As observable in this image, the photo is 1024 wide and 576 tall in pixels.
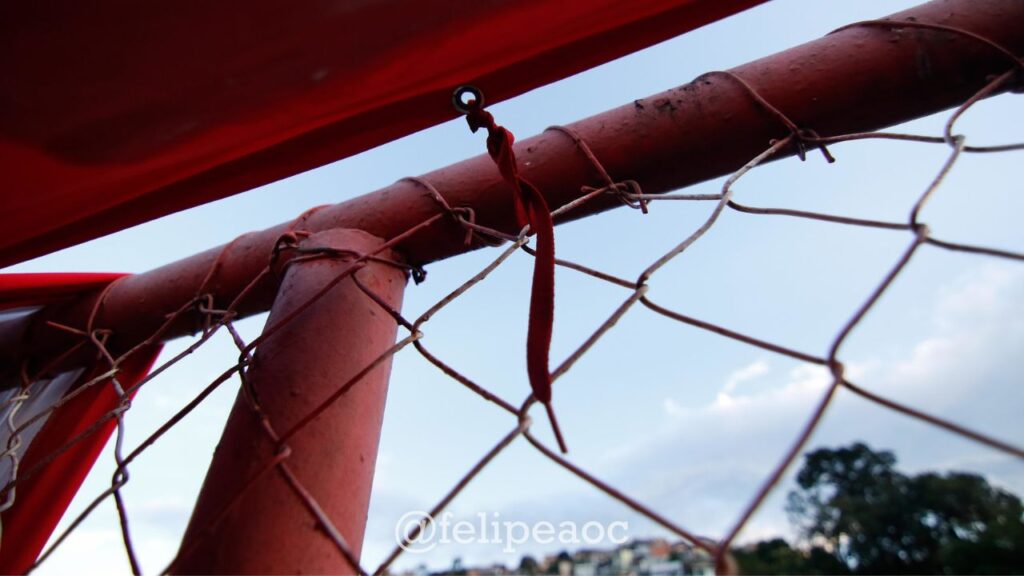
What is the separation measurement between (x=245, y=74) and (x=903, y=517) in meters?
0.63

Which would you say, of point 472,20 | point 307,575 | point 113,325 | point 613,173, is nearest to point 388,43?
point 472,20

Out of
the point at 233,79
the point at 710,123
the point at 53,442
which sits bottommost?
the point at 53,442

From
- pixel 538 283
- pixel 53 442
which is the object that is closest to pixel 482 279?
pixel 538 283

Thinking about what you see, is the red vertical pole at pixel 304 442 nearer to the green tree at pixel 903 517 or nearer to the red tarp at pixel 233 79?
the red tarp at pixel 233 79

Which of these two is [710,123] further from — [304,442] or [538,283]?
[304,442]

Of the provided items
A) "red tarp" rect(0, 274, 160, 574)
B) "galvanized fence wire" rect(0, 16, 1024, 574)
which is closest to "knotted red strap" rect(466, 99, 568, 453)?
"galvanized fence wire" rect(0, 16, 1024, 574)

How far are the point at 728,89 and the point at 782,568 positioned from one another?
48cm

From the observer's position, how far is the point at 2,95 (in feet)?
1.75

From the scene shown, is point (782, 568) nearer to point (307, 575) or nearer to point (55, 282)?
point (307, 575)

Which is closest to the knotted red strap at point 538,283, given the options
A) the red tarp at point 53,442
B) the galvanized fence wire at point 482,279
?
the galvanized fence wire at point 482,279

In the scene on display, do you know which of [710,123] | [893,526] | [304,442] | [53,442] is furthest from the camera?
[53,442]

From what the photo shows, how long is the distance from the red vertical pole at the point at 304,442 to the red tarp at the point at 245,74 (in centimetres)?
16

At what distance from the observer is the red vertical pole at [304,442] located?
44cm

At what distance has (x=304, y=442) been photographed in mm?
491
